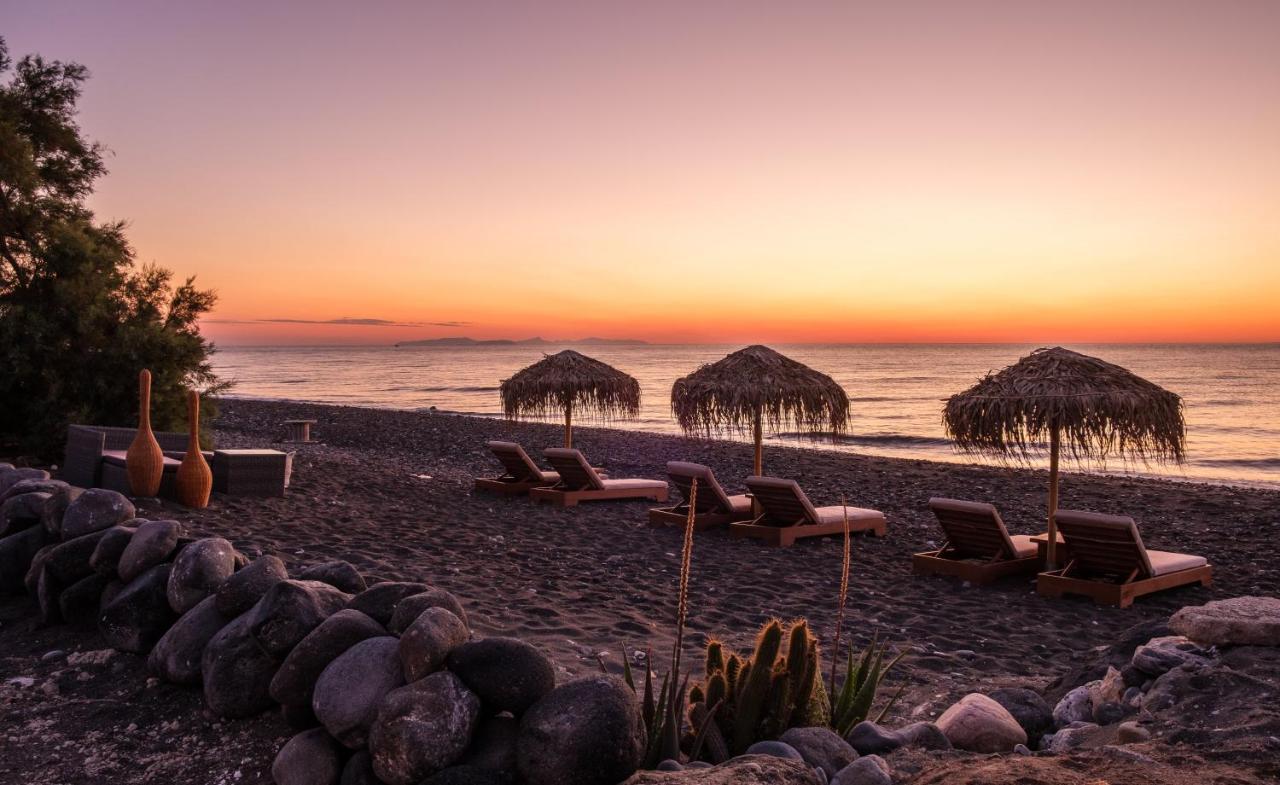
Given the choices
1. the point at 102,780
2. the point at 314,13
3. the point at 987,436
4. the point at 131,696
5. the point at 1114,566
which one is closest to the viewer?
the point at 102,780

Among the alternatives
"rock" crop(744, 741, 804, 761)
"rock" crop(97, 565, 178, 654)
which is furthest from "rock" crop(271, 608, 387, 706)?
"rock" crop(744, 741, 804, 761)

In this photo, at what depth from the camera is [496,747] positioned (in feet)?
10.2

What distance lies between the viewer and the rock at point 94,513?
5.40 m

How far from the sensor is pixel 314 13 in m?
12.1

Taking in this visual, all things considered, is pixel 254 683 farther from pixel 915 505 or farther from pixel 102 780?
pixel 915 505

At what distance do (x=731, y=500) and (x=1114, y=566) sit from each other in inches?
159

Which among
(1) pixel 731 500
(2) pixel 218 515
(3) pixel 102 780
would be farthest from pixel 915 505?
(3) pixel 102 780

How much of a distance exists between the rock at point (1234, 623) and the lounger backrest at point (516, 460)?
7963mm

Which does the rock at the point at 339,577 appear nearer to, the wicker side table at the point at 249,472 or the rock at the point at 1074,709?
the rock at the point at 1074,709

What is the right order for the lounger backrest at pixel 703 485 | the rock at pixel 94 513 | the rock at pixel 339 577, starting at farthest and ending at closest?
the lounger backrest at pixel 703 485, the rock at pixel 94 513, the rock at pixel 339 577

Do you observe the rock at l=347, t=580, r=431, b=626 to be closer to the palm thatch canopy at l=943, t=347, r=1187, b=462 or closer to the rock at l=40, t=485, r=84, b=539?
the rock at l=40, t=485, r=84, b=539

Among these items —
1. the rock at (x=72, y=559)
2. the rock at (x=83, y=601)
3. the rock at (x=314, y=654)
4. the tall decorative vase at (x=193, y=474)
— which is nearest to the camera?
the rock at (x=314, y=654)

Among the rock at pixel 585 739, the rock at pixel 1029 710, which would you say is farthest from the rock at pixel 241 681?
the rock at pixel 1029 710

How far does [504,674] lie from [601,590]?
3.47 m
